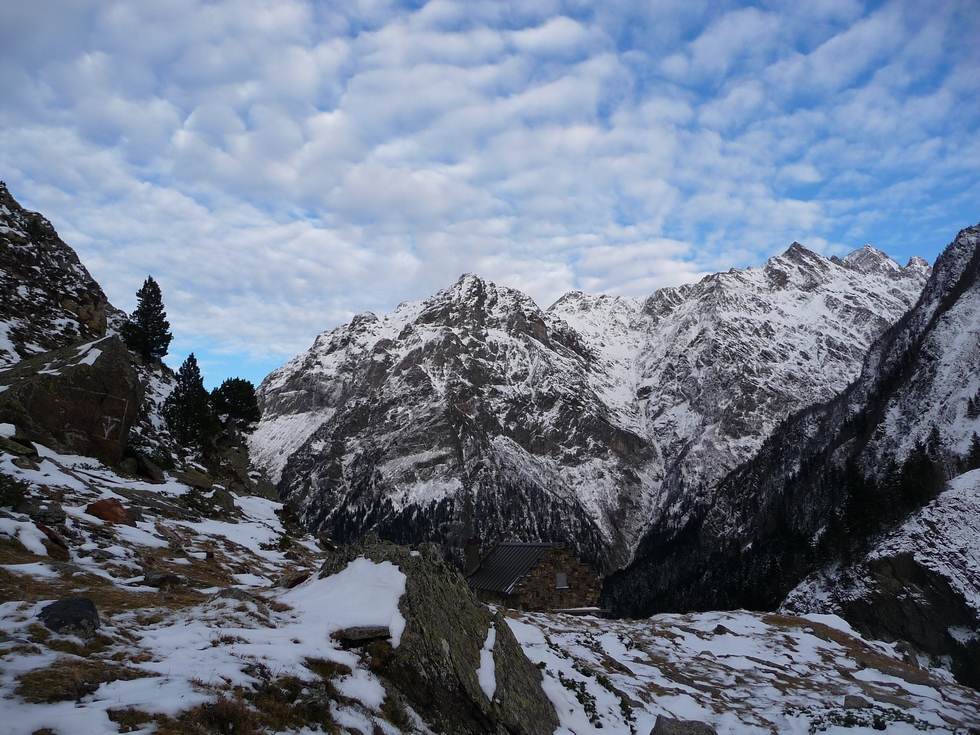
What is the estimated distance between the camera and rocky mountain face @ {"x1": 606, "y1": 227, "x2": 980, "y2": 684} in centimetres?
6569

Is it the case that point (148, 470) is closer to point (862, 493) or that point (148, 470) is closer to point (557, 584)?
point (557, 584)

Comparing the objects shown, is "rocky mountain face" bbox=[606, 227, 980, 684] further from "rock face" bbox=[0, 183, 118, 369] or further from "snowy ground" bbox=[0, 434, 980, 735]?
"rock face" bbox=[0, 183, 118, 369]

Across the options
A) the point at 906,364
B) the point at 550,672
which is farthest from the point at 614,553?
the point at 550,672

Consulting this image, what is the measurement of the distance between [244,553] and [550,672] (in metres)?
13.3

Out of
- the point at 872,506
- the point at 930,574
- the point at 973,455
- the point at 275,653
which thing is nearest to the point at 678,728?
the point at 275,653

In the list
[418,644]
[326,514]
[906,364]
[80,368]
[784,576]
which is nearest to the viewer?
[418,644]

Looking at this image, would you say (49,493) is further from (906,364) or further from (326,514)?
(326,514)

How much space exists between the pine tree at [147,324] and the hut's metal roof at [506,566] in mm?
29766

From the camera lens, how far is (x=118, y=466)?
1057 inches

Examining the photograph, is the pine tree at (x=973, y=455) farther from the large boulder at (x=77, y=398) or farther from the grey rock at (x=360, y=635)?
the large boulder at (x=77, y=398)

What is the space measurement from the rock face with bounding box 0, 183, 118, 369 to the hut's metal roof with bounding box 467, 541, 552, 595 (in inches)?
1208

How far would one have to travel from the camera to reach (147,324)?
4188 centimetres

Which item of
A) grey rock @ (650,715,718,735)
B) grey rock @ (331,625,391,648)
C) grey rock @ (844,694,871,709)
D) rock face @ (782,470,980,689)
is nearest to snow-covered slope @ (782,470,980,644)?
rock face @ (782,470,980,689)

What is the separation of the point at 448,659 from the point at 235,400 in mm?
37888
